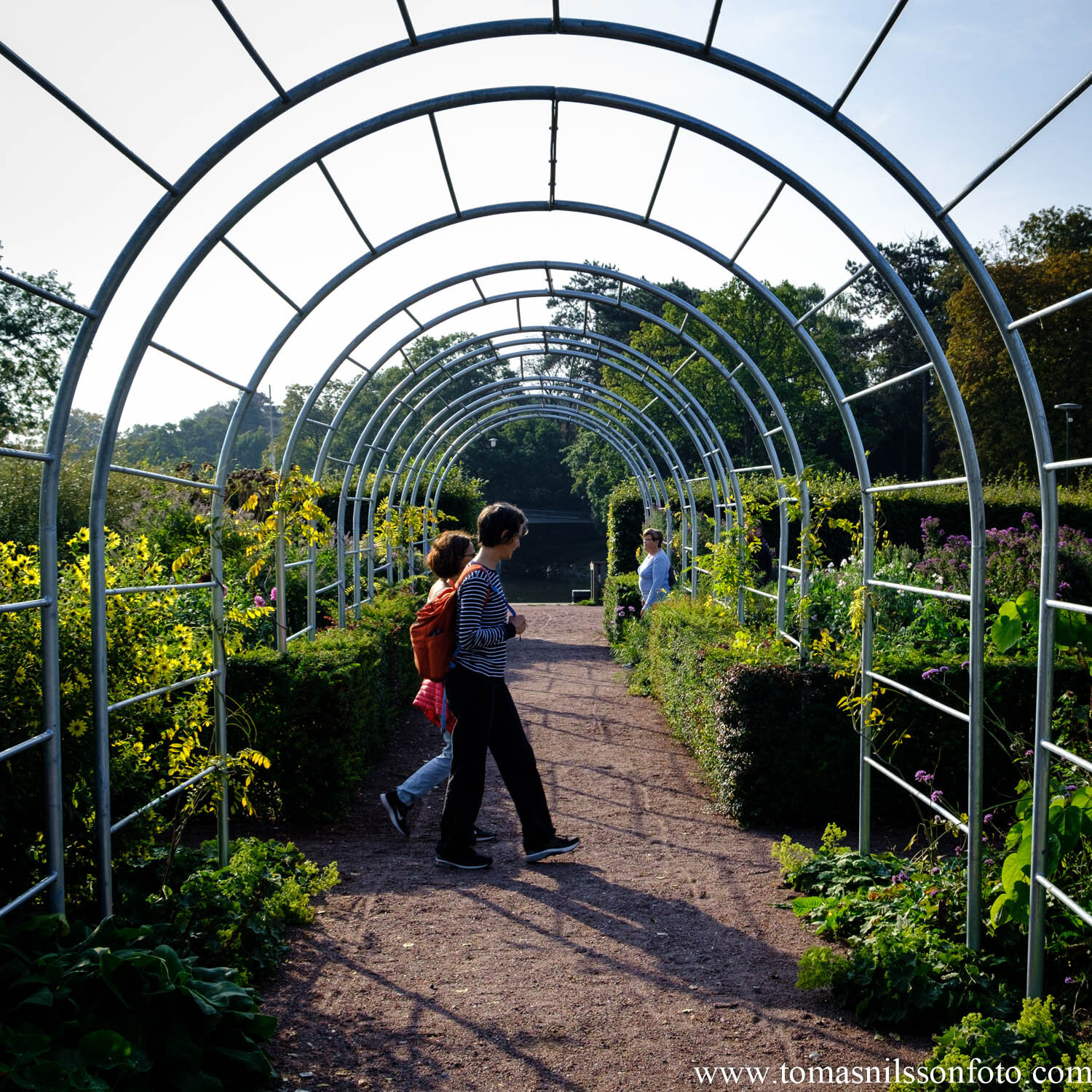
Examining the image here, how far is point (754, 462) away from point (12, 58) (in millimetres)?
35483

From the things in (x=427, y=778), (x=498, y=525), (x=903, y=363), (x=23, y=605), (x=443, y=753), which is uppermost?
(x=903, y=363)

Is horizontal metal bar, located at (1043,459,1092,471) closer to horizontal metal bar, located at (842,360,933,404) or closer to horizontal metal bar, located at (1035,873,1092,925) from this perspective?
horizontal metal bar, located at (842,360,933,404)

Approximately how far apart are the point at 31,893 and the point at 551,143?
3705 millimetres

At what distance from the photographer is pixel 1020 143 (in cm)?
308

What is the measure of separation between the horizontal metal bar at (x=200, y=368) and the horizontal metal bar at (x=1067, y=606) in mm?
3367

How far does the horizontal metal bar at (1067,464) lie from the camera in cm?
273

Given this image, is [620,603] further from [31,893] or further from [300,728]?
[31,893]

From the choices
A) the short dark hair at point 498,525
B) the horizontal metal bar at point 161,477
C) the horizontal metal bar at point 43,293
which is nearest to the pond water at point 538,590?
the short dark hair at point 498,525

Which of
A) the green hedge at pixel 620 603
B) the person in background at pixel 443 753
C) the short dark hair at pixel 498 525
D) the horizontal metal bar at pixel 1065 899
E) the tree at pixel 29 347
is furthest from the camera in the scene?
the green hedge at pixel 620 603

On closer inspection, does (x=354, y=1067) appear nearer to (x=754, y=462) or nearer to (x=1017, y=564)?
(x=1017, y=564)

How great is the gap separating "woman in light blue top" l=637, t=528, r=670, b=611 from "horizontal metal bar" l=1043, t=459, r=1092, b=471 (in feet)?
24.5

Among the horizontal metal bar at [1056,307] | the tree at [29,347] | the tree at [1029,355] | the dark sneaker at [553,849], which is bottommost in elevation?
the dark sneaker at [553,849]

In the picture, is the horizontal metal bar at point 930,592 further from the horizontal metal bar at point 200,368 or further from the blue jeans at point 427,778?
the horizontal metal bar at point 200,368

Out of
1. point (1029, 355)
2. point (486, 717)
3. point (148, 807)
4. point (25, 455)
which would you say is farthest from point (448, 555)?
point (1029, 355)
